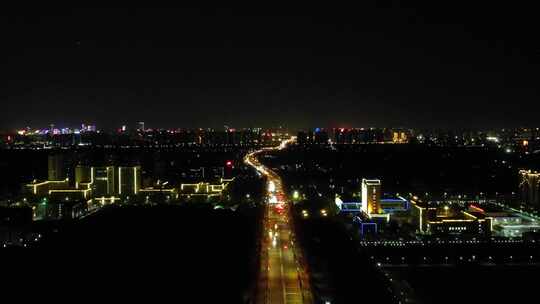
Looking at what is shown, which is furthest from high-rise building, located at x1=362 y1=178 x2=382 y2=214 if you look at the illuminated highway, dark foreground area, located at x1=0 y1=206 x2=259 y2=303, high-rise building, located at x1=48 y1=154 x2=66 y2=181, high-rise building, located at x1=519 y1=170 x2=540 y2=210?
high-rise building, located at x1=48 y1=154 x2=66 y2=181

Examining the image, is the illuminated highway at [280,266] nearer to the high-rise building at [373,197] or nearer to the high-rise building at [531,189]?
the high-rise building at [373,197]

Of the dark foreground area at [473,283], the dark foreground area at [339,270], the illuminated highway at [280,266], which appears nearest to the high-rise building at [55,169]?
the illuminated highway at [280,266]

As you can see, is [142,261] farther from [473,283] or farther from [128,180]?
[128,180]

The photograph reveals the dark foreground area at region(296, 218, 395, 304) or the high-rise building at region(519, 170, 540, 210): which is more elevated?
the high-rise building at region(519, 170, 540, 210)

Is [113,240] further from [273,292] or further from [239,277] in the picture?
[273,292]


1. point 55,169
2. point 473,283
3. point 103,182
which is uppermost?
point 55,169

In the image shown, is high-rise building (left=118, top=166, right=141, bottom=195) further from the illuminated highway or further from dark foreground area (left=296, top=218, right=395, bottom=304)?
dark foreground area (left=296, top=218, right=395, bottom=304)

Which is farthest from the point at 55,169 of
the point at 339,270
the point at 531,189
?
the point at 531,189
